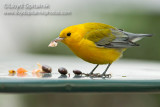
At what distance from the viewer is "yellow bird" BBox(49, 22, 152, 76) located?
4.39 metres

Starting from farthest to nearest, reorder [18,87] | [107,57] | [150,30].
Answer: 1. [150,30]
2. [107,57]
3. [18,87]

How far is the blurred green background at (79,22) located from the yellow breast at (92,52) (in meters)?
2.03

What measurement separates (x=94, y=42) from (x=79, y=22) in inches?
162

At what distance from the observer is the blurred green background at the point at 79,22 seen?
253 inches

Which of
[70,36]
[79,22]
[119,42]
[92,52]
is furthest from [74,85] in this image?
[79,22]

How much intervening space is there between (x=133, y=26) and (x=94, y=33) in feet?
11.2

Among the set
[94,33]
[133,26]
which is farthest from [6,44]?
[94,33]

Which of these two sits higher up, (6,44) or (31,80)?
(6,44)

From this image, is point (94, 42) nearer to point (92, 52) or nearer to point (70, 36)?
point (92, 52)

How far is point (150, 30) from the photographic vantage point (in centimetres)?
783

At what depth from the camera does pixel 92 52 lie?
172 inches

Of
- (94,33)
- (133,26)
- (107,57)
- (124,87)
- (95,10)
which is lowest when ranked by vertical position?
(124,87)

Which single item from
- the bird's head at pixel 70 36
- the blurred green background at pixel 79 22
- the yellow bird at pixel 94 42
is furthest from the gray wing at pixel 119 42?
the blurred green background at pixel 79 22

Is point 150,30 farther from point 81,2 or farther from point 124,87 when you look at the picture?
point 124,87
